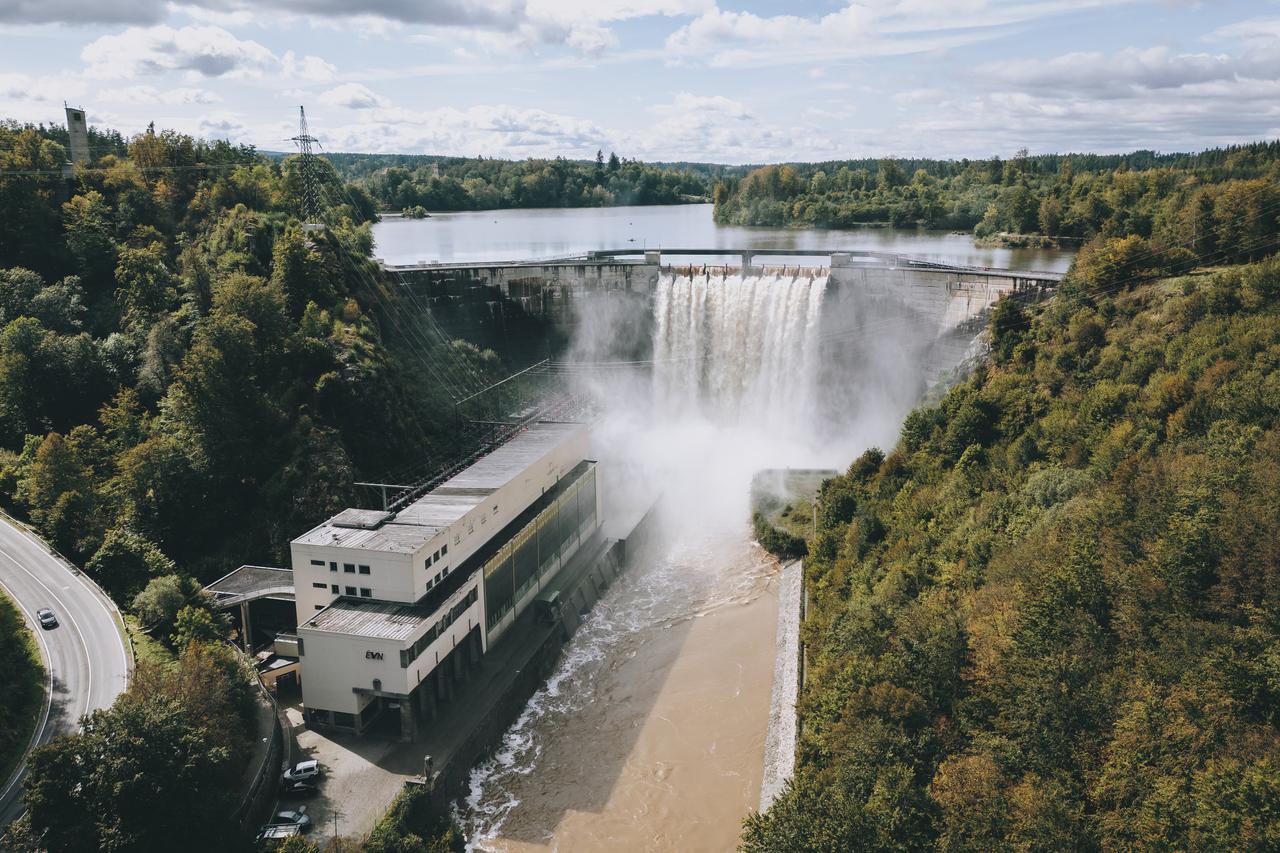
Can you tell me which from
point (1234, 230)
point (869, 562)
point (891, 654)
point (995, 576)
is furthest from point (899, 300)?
point (891, 654)

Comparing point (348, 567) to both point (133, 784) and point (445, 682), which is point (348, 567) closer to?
point (445, 682)

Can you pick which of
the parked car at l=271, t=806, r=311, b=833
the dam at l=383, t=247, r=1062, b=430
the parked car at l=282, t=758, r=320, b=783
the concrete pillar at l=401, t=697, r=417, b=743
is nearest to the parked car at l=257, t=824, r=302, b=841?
the parked car at l=271, t=806, r=311, b=833

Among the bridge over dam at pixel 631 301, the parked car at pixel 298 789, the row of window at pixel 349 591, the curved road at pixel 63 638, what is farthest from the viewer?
the bridge over dam at pixel 631 301

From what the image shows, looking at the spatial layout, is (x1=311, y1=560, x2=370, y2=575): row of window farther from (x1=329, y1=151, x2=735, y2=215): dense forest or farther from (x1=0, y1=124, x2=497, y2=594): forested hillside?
(x1=329, y1=151, x2=735, y2=215): dense forest

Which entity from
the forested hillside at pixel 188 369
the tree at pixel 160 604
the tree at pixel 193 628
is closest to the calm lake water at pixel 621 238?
the forested hillside at pixel 188 369

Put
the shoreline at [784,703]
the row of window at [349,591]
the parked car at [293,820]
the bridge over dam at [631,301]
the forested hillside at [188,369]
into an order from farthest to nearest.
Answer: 1. the bridge over dam at [631,301]
2. the forested hillside at [188,369]
3. the row of window at [349,591]
4. the shoreline at [784,703]
5. the parked car at [293,820]

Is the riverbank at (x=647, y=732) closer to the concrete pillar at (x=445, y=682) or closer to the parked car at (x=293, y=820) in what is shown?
the concrete pillar at (x=445, y=682)
